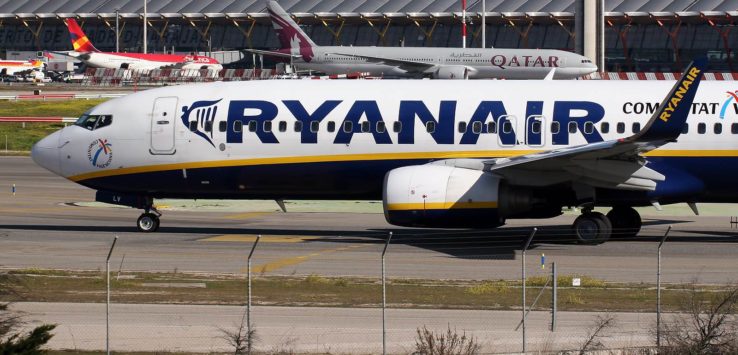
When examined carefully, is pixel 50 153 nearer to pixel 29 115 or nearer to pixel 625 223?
pixel 625 223

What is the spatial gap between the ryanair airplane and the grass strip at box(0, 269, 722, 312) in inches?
176

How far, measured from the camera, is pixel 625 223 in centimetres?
3156

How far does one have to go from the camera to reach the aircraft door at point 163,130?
103 ft

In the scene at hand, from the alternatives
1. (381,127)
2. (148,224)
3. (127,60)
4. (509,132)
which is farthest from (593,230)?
(127,60)

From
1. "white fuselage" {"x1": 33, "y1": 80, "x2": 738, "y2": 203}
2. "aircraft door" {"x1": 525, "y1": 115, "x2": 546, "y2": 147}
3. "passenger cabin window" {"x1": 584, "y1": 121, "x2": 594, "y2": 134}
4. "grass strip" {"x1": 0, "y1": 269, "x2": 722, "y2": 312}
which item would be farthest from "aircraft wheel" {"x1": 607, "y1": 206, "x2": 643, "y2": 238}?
"grass strip" {"x1": 0, "y1": 269, "x2": 722, "y2": 312}

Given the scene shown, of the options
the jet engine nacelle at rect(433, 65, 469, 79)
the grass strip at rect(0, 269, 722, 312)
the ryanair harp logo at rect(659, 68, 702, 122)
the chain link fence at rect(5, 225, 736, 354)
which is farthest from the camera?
the jet engine nacelle at rect(433, 65, 469, 79)

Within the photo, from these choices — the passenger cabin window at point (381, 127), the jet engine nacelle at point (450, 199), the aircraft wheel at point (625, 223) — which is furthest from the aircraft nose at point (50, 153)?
the aircraft wheel at point (625, 223)

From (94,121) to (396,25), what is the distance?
344ft

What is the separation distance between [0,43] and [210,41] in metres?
29.1

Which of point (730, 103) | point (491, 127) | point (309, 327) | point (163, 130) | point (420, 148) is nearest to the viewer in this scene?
point (309, 327)

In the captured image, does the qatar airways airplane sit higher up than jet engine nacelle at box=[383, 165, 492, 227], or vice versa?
the qatar airways airplane

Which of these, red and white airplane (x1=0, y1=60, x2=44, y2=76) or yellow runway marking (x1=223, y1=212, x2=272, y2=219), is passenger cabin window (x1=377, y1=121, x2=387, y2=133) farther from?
red and white airplane (x1=0, y1=60, x2=44, y2=76)

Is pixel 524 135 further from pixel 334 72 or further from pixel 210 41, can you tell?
pixel 210 41

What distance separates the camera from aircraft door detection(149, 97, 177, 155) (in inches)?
1241
